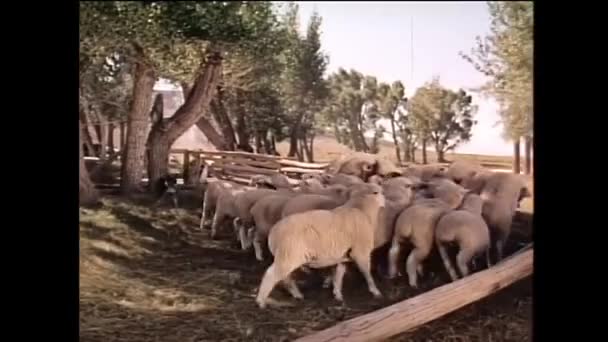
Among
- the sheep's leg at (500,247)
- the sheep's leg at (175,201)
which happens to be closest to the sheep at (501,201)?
the sheep's leg at (500,247)

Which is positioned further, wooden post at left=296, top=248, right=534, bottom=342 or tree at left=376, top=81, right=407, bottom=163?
tree at left=376, top=81, right=407, bottom=163

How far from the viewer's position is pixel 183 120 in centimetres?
150

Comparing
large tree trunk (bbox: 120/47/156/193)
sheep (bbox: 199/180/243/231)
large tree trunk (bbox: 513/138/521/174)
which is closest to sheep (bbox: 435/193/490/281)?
large tree trunk (bbox: 513/138/521/174)

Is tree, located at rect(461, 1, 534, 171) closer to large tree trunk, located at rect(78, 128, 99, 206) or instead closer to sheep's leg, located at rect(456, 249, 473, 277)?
sheep's leg, located at rect(456, 249, 473, 277)

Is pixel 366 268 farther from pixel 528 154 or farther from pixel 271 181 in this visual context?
pixel 528 154

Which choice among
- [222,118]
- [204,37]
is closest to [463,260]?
[222,118]

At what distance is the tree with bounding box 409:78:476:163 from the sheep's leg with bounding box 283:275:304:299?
397 millimetres

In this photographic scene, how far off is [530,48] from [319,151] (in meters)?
0.50

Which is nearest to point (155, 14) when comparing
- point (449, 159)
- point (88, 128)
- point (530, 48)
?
point (88, 128)

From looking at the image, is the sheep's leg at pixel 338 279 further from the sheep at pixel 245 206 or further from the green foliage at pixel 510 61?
the green foliage at pixel 510 61

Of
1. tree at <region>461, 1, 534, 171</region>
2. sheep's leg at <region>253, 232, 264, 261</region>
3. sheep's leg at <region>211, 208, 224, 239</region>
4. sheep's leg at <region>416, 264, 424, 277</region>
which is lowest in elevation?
sheep's leg at <region>416, 264, 424, 277</region>

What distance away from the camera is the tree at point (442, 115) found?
150 centimetres

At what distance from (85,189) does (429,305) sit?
77 centimetres

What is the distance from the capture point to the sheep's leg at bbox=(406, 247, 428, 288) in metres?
1.45
